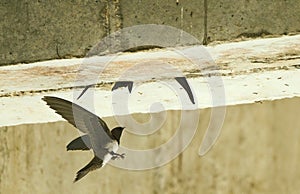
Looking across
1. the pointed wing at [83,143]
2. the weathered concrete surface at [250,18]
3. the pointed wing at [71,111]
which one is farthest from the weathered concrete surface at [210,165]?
the weathered concrete surface at [250,18]

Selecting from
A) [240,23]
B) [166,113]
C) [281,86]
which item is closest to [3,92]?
[240,23]

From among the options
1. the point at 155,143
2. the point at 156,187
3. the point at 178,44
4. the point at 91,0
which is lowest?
the point at 156,187

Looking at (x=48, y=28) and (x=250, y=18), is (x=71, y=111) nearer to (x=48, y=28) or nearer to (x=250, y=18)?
(x=48, y=28)

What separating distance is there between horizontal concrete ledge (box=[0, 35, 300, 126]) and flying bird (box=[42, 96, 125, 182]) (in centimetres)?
5

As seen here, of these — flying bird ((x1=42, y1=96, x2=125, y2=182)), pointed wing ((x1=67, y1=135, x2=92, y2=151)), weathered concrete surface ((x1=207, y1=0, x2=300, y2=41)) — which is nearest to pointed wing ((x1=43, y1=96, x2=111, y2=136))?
flying bird ((x1=42, y1=96, x2=125, y2=182))

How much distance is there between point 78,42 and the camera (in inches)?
65.7

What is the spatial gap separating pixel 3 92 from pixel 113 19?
40 cm

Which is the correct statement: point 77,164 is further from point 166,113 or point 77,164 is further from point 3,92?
point 3,92

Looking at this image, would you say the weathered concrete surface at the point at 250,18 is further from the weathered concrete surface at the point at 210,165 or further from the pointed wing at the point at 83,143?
the weathered concrete surface at the point at 210,165

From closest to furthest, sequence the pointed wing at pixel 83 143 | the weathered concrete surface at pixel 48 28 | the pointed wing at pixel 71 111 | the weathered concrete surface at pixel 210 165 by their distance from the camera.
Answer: the weathered concrete surface at pixel 48 28 → the pointed wing at pixel 71 111 → the pointed wing at pixel 83 143 → the weathered concrete surface at pixel 210 165

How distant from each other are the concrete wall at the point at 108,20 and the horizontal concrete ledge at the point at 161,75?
31 mm

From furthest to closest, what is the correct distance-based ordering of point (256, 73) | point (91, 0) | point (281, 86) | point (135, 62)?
point (281, 86) < point (256, 73) < point (135, 62) < point (91, 0)

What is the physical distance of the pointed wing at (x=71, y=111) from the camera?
1820 millimetres

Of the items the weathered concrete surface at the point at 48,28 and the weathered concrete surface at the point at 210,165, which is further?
the weathered concrete surface at the point at 210,165
